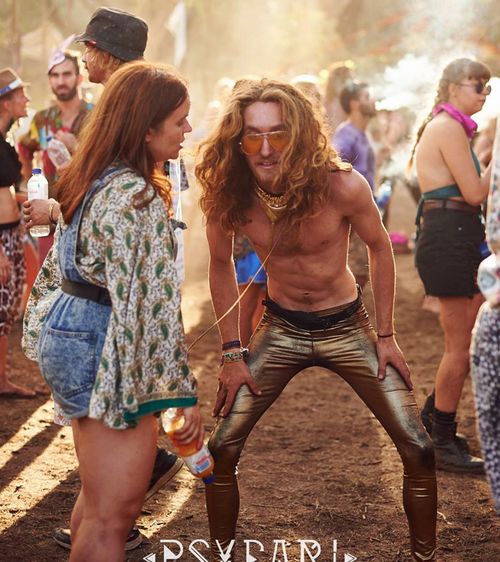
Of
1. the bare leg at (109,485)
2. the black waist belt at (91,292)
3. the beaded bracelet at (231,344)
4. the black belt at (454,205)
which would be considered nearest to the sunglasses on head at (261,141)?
the beaded bracelet at (231,344)

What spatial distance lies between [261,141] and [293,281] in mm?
655

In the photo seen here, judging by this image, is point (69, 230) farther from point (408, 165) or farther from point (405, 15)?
point (405, 15)

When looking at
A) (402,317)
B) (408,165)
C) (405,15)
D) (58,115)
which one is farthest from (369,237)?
(405,15)

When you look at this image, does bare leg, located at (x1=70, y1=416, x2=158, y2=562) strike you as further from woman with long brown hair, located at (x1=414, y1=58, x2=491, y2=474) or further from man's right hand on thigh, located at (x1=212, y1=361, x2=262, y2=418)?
woman with long brown hair, located at (x1=414, y1=58, x2=491, y2=474)

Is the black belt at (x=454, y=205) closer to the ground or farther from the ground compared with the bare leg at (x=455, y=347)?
farther from the ground

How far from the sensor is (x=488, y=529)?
14.8 ft

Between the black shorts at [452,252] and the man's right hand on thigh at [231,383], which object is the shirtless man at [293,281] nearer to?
the man's right hand on thigh at [231,383]

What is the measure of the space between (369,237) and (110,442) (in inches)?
59.4

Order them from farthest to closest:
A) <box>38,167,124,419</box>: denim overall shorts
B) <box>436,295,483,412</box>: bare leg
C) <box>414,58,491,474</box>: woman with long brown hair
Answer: <box>436,295,483,412</box>: bare leg → <box>414,58,491,474</box>: woman with long brown hair → <box>38,167,124,419</box>: denim overall shorts

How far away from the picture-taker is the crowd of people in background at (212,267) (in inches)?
116

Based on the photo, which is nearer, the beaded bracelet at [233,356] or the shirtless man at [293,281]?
the shirtless man at [293,281]

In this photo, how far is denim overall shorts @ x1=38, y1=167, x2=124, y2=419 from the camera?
3031 millimetres

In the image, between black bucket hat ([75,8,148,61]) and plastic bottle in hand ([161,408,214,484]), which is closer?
plastic bottle in hand ([161,408,214,484])

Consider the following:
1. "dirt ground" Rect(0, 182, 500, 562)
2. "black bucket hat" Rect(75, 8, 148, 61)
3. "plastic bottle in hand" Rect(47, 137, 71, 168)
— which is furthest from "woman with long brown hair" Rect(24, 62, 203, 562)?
"plastic bottle in hand" Rect(47, 137, 71, 168)
